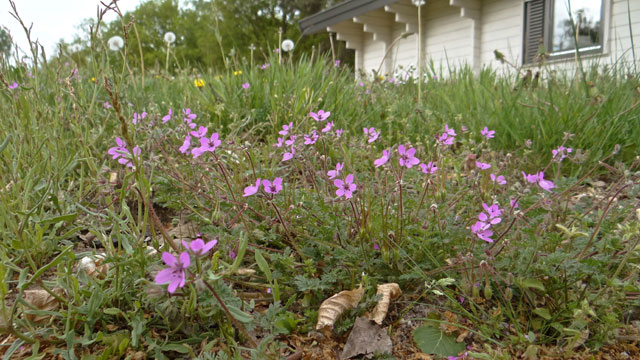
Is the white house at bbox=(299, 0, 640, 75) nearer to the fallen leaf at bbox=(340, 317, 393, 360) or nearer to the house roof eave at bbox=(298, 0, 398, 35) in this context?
the house roof eave at bbox=(298, 0, 398, 35)

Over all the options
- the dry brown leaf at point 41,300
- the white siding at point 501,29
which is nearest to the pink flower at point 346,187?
the dry brown leaf at point 41,300

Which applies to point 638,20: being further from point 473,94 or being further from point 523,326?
point 523,326

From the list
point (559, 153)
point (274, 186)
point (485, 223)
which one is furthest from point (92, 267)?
point (559, 153)

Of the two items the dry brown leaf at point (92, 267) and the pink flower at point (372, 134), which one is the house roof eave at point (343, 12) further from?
the dry brown leaf at point (92, 267)

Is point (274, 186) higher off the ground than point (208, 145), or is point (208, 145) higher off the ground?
point (208, 145)

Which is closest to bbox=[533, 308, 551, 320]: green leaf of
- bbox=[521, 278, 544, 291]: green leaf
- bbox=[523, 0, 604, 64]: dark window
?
bbox=[521, 278, 544, 291]: green leaf

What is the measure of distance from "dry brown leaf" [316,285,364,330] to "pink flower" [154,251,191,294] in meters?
0.56

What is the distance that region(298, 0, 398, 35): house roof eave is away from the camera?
10.4 metres

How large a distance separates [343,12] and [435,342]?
453 inches

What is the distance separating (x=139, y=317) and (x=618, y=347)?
1.39 meters

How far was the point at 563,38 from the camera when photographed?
7836 millimetres

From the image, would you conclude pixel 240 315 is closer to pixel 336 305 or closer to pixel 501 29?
pixel 336 305

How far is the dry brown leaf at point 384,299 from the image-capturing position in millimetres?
1259

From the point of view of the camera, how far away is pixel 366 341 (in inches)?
47.3
